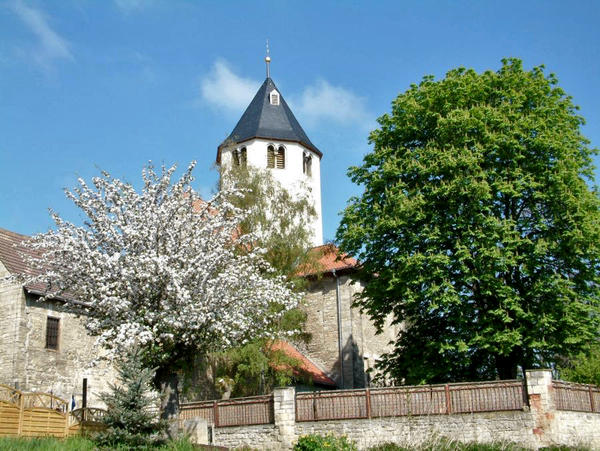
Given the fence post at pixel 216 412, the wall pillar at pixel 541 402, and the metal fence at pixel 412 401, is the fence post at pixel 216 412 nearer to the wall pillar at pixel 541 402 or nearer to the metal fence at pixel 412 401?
the metal fence at pixel 412 401

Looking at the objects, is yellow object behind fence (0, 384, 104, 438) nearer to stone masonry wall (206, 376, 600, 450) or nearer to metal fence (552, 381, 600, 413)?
stone masonry wall (206, 376, 600, 450)

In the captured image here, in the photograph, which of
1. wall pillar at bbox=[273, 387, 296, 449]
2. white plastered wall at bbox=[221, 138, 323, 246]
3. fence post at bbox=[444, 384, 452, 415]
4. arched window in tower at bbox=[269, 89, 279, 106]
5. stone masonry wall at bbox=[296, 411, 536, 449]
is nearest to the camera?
stone masonry wall at bbox=[296, 411, 536, 449]

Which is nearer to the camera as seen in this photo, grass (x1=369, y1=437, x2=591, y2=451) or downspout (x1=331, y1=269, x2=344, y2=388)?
grass (x1=369, y1=437, x2=591, y2=451)

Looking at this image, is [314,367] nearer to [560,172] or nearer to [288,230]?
[288,230]

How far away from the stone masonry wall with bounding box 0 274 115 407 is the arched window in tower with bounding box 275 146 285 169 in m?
16.0

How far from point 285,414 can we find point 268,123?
74.6ft

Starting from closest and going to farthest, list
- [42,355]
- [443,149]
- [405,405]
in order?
1. [405,405]
2. [443,149]
3. [42,355]

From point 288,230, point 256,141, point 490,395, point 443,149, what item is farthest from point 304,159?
point 490,395

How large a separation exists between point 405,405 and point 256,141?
22.1 meters

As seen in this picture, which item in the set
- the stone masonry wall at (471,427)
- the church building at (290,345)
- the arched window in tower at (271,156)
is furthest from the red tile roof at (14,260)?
the arched window in tower at (271,156)

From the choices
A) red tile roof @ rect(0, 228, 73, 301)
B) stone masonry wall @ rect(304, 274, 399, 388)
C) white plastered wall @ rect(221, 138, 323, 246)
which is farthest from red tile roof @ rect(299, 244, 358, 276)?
red tile roof @ rect(0, 228, 73, 301)

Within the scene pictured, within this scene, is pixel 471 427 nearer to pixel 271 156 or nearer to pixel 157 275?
pixel 157 275

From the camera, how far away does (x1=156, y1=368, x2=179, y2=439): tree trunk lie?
18.2 m

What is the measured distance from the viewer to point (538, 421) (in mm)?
18234
